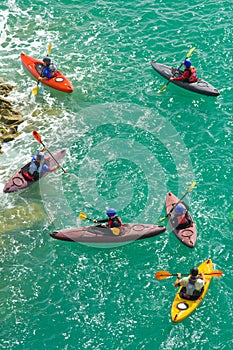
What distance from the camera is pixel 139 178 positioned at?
Result: 103 ft

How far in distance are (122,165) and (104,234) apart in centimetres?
547

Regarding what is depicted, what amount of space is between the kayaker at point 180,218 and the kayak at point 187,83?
954 cm

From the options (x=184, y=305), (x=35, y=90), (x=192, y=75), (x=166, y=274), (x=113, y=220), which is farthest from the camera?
(x=35, y=90)

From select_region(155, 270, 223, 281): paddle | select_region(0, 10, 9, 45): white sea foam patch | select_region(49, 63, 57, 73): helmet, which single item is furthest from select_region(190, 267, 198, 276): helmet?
select_region(0, 10, 9, 45): white sea foam patch

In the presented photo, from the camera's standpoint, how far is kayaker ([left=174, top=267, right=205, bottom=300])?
83.8 feet

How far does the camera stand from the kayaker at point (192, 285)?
83.8ft

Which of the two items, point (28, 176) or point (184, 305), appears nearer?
point (184, 305)

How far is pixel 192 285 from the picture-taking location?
25.6 meters

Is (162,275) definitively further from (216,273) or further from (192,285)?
(216,273)

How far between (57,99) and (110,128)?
4.45m

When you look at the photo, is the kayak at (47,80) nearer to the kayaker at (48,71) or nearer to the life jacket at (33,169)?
the kayaker at (48,71)

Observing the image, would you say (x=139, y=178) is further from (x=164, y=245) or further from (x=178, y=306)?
(x=178, y=306)

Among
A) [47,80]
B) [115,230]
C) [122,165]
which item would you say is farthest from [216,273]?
[47,80]

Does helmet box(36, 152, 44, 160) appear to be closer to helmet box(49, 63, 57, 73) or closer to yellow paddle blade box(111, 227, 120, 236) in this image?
yellow paddle blade box(111, 227, 120, 236)
